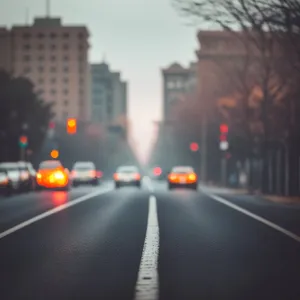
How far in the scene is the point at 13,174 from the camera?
140 feet

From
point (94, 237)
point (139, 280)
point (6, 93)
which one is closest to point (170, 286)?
point (139, 280)

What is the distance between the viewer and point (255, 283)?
962 centimetres

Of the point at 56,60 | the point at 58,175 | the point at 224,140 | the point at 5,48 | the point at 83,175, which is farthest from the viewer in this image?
the point at 56,60

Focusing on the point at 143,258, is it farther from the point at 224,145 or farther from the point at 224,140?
the point at 224,140

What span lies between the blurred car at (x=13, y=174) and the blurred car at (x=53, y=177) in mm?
4358

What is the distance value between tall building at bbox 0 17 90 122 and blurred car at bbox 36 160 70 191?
13508 cm

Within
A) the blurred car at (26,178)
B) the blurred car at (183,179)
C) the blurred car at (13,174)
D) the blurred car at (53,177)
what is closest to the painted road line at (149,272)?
the blurred car at (13,174)

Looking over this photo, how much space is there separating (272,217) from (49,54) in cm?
17192

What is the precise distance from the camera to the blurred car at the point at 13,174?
41.5 m

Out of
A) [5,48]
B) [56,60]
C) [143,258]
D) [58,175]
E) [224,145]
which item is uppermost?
[5,48]

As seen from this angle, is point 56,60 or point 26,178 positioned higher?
point 56,60

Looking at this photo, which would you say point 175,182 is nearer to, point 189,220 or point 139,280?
point 189,220

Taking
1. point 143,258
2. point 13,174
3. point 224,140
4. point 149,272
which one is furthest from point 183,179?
point 149,272

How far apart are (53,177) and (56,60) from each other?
14433cm
